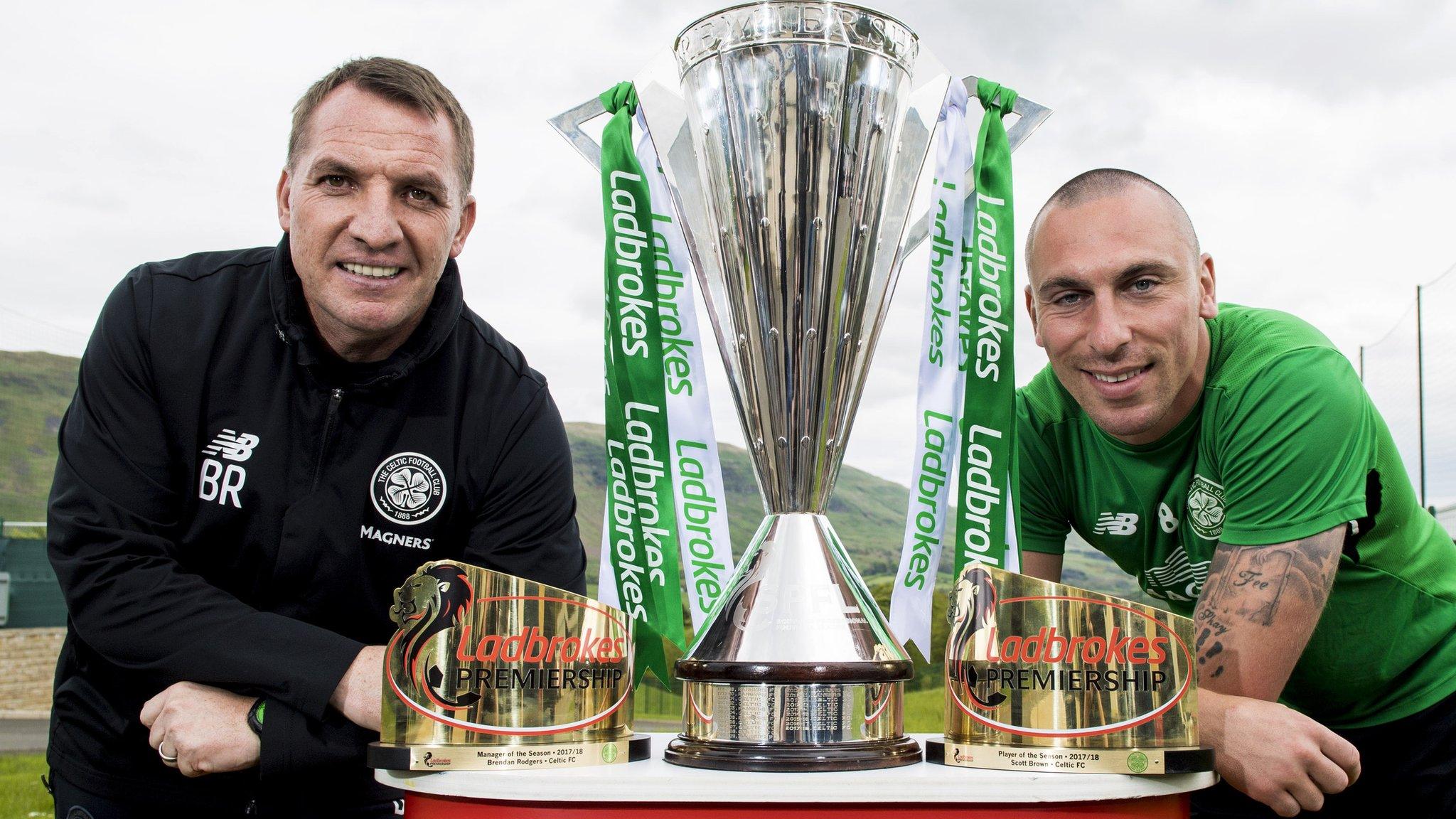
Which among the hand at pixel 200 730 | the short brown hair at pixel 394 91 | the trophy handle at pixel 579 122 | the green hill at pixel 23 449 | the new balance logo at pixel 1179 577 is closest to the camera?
the hand at pixel 200 730

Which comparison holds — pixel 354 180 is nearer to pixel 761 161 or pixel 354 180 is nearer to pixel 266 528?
pixel 266 528

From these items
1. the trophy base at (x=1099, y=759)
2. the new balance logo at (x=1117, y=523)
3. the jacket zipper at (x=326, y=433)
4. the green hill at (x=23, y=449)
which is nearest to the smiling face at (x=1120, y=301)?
the new balance logo at (x=1117, y=523)

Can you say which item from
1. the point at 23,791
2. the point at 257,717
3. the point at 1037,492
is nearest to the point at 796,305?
the point at 257,717

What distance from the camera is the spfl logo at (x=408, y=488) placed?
1.35 meters

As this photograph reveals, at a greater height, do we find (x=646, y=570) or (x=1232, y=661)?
(x=646, y=570)

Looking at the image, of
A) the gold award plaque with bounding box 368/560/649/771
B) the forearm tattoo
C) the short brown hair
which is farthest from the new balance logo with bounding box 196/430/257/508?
the forearm tattoo

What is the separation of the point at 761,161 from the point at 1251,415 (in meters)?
0.75

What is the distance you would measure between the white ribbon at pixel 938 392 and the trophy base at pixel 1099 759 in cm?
78

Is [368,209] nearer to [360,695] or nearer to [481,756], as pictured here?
[360,695]

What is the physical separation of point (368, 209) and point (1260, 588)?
1.21 m

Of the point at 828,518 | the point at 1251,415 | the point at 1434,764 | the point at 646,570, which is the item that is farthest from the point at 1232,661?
the point at 646,570

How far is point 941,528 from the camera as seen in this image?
171 centimetres

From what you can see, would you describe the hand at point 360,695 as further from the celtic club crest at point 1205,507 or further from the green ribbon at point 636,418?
the celtic club crest at point 1205,507

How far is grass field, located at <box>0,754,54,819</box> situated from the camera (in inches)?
215
